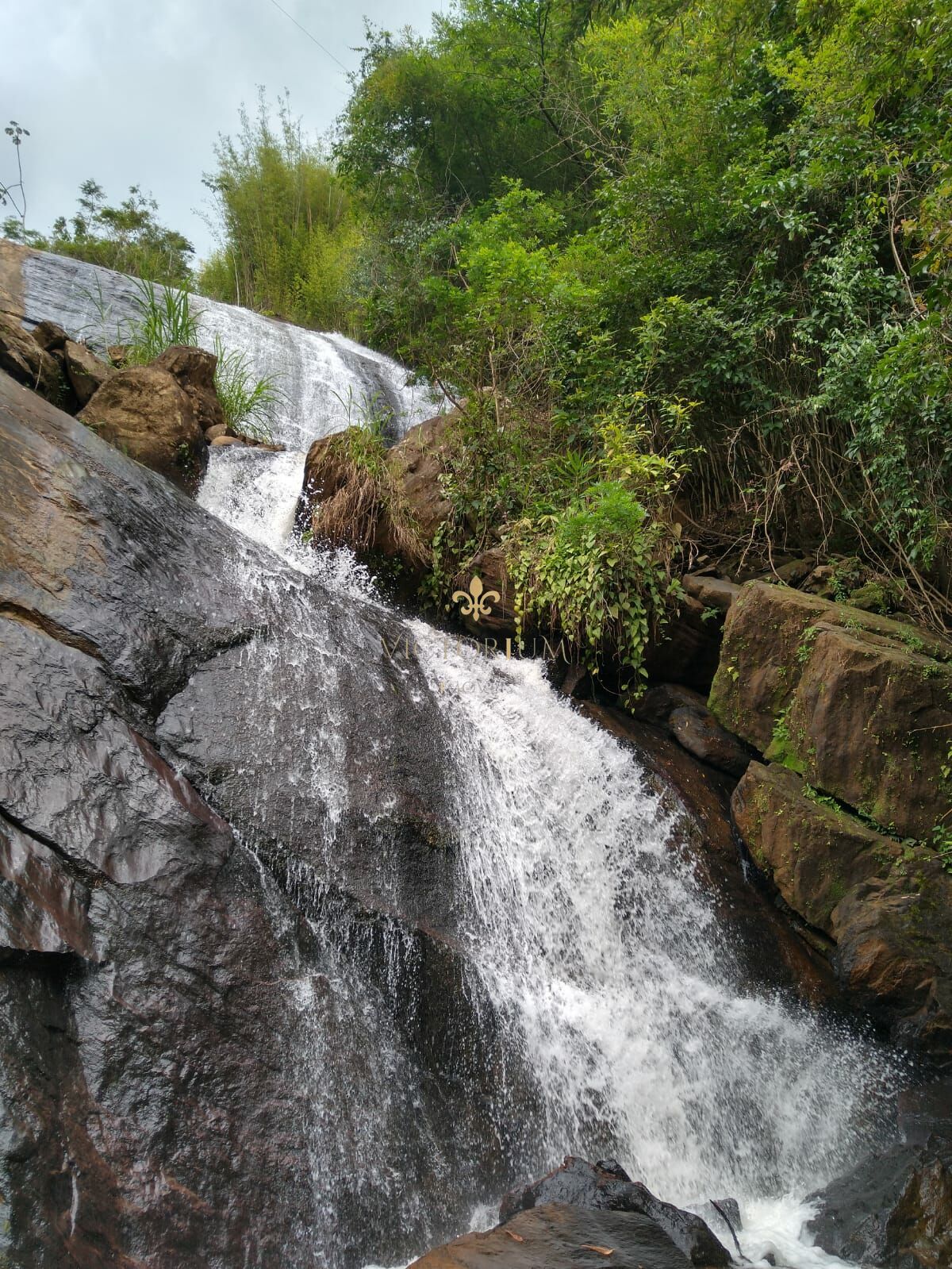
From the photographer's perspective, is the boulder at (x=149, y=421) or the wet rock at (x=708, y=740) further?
the boulder at (x=149, y=421)

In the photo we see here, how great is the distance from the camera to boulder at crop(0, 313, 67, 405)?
6.56 metres

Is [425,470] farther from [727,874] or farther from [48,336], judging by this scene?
[727,874]

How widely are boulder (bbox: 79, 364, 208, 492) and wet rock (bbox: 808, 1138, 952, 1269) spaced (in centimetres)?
671

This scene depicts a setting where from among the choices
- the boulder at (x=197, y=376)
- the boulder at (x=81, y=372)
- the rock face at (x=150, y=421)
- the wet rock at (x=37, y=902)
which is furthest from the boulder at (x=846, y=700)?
the boulder at (x=81, y=372)

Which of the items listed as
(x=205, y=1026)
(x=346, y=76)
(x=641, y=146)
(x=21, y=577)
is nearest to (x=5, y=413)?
Answer: (x=21, y=577)

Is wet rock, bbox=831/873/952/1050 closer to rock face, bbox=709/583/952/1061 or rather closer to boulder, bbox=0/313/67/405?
rock face, bbox=709/583/952/1061

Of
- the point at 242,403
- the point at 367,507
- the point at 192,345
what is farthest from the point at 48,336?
the point at 367,507

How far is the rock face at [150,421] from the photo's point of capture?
6.85 m

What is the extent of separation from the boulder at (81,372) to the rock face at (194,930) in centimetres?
222

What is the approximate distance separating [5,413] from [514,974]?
4.58m

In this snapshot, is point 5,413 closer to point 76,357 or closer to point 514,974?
point 76,357

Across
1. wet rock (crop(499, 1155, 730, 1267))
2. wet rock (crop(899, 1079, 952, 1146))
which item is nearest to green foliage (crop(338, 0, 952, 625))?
A: wet rock (crop(899, 1079, 952, 1146))

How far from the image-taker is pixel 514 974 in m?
Answer: 4.29

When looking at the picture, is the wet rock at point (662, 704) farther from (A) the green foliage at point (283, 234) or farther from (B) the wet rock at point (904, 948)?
(A) the green foliage at point (283, 234)
